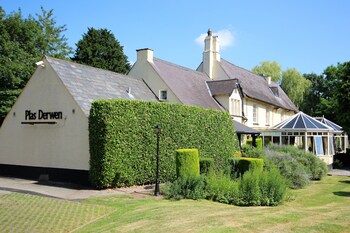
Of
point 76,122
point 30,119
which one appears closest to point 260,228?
point 76,122

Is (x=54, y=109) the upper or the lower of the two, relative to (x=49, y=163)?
upper

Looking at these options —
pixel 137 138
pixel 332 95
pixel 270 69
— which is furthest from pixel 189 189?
pixel 270 69

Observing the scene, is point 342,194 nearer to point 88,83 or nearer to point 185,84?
point 88,83

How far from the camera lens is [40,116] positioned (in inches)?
725

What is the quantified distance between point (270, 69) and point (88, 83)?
43321 millimetres

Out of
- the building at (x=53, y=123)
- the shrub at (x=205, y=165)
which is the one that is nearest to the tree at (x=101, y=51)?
the building at (x=53, y=123)

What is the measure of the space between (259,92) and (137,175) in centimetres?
2511

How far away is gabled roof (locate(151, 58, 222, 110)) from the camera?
1049 inches

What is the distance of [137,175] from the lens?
648 inches

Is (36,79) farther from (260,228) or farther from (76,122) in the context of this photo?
(260,228)

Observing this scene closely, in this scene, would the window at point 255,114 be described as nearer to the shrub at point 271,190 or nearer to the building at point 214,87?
the building at point 214,87

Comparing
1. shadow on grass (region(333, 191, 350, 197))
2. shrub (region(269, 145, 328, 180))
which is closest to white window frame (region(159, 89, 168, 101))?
shrub (region(269, 145, 328, 180))

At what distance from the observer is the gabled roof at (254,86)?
35300 millimetres

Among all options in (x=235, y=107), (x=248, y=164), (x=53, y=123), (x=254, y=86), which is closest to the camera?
(x=248, y=164)
